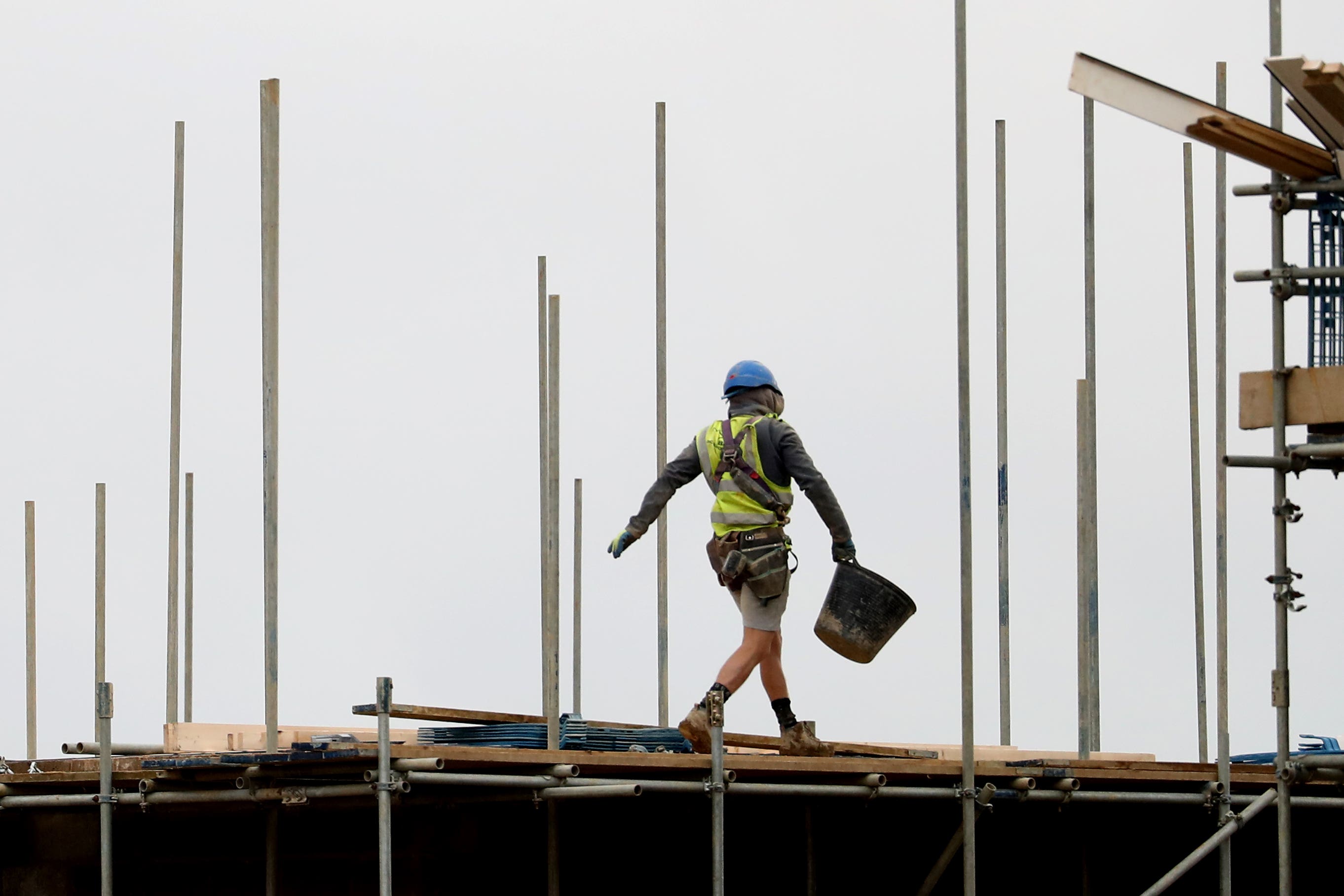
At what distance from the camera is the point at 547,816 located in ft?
40.5

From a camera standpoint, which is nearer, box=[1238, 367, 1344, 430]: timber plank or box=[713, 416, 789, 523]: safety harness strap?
box=[1238, 367, 1344, 430]: timber plank

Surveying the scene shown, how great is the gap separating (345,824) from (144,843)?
107 centimetres

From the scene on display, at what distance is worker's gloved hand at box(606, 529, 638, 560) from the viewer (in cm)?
1277

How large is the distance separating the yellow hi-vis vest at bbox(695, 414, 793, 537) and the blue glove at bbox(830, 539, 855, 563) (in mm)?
327

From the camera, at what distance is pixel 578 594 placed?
17.5 meters

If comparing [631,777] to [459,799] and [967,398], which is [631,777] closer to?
[459,799]

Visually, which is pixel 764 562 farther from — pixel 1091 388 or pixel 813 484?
pixel 1091 388

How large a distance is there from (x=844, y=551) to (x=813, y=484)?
436 millimetres

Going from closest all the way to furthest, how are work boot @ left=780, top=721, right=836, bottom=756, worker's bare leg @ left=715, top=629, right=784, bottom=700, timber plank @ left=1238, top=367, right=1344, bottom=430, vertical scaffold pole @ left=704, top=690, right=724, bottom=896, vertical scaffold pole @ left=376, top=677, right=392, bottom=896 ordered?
vertical scaffold pole @ left=376, top=677, right=392, bottom=896 → timber plank @ left=1238, top=367, right=1344, bottom=430 → vertical scaffold pole @ left=704, top=690, right=724, bottom=896 → worker's bare leg @ left=715, top=629, right=784, bottom=700 → work boot @ left=780, top=721, right=836, bottom=756

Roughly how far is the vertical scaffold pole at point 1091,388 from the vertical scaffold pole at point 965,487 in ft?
11.4

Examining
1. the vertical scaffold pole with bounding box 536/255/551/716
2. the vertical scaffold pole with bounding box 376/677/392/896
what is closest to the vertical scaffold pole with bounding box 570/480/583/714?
the vertical scaffold pole with bounding box 536/255/551/716

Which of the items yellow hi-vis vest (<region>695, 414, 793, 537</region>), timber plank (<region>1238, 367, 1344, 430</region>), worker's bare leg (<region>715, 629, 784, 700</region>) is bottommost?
worker's bare leg (<region>715, 629, 784, 700</region>)

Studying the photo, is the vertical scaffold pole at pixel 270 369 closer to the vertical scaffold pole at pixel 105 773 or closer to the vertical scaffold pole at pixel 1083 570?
the vertical scaffold pole at pixel 105 773

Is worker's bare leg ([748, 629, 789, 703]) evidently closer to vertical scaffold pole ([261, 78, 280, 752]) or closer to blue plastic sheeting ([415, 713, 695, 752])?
blue plastic sheeting ([415, 713, 695, 752])
